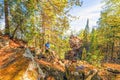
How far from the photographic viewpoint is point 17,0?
53.5 feet

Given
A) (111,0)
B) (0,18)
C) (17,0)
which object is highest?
(111,0)

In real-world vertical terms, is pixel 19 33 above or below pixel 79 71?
above

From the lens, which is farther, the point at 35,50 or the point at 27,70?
the point at 35,50

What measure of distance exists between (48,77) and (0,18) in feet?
27.4

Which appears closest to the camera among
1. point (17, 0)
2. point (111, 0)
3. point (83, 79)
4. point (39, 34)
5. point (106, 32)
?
point (83, 79)

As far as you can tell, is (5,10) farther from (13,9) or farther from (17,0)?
(17,0)

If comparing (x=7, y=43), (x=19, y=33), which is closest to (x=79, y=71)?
(x=7, y=43)

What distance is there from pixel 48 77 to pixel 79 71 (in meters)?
2.94

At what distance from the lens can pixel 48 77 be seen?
41.5 feet

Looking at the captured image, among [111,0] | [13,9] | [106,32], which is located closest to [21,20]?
[13,9]

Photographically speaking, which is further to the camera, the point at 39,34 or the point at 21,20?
the point at 39,34

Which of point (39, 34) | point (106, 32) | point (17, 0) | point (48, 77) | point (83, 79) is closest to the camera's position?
point (48, 77)

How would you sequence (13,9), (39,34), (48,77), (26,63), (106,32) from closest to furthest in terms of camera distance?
1. (26,63)
2. (48,77)
3. (13,9)
4. (39,34)
5. (106,32)

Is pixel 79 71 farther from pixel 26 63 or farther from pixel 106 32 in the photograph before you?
pixel 106 32
